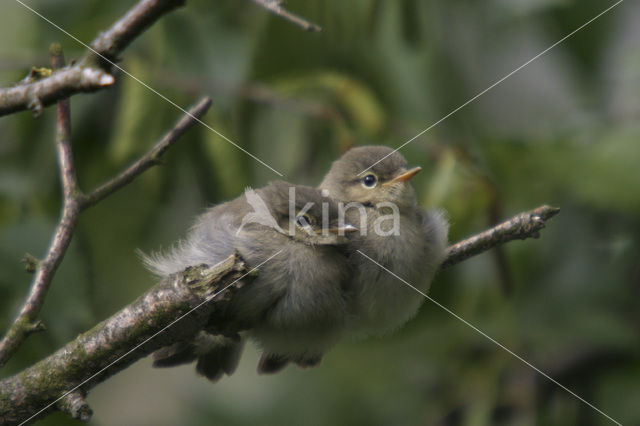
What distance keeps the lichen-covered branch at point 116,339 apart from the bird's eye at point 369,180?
1.47 m

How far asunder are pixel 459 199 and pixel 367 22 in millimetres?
1016

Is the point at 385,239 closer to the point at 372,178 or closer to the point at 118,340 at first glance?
the point at 372,178

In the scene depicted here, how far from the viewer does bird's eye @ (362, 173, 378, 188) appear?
3266 millimetres

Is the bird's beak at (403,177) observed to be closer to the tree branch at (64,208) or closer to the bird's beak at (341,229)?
the bird's beak at (341,229)

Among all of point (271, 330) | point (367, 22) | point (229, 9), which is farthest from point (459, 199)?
point (229, 9)

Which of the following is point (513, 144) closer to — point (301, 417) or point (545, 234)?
point (545, 234)

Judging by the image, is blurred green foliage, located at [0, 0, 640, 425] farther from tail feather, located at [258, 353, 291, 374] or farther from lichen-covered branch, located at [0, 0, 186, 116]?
lichen-covered branch, located at [0, 0, 186, 116]

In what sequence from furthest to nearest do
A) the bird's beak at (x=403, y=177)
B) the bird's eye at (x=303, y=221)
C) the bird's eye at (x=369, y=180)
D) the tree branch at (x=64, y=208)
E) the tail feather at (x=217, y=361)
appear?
the bird's eye at (x=369, y=180), the bird's beak at (x=403, y=177), the tail feather at (x=217, y=361), the bird's eye at (x=303, y=221), the tree branch at (x=64, y=208)

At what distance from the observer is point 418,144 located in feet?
12.1

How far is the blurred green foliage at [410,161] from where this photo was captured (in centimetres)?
349

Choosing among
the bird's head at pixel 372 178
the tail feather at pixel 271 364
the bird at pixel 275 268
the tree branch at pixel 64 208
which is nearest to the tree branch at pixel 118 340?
the tree branch at pixel 64 208

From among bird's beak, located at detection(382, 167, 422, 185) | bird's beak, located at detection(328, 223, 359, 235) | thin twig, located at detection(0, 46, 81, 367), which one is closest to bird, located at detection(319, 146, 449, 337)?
bird's beak, located at detection(382, 167, 422, 185)

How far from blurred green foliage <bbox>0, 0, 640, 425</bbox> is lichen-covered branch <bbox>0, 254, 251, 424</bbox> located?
1.20m

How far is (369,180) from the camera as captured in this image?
3.28 meters
